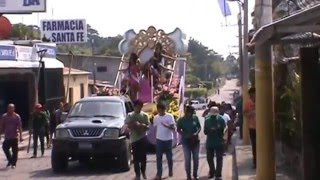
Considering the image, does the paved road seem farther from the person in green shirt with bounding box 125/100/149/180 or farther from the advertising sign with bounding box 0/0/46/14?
the advertising sign with bounding box 0/0/46/14

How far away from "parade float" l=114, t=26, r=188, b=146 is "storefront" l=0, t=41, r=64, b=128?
6.58 m

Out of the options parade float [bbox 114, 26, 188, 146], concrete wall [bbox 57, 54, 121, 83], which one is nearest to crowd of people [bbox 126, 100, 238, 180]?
parade float [bbox 114, 26, 188, 146]

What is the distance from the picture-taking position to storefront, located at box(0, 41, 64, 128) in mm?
33469

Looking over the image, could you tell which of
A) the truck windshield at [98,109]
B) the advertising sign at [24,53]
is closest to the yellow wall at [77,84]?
the advertising sign at [24,53]

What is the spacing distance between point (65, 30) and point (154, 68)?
2451cm

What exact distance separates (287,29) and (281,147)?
7241 mm

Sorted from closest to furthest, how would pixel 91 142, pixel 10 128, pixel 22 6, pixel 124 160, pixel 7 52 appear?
pixel 91 142 → pixel 124 160 → pixel 10 128 → pixel 7 52 → pixel 22 6

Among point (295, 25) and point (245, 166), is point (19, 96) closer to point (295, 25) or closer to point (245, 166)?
point (245, 166)

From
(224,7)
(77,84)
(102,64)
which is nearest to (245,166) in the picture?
(224,7)

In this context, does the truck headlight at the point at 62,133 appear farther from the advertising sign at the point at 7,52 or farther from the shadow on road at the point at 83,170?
the advertising sign at the point at 7,52

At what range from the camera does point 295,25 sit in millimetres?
9281

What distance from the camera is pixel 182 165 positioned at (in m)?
19.2

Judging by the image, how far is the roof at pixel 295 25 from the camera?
7910 mm

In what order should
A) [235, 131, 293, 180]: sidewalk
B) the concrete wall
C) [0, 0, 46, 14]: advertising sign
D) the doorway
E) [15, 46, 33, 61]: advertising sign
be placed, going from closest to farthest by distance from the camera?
[235, 131, 293, 180]: sidewalk → [15, 46, 33, 61]: advertising sign → the doorway → [0, 0, 46, 14]: advertising sign → the concrete wall
